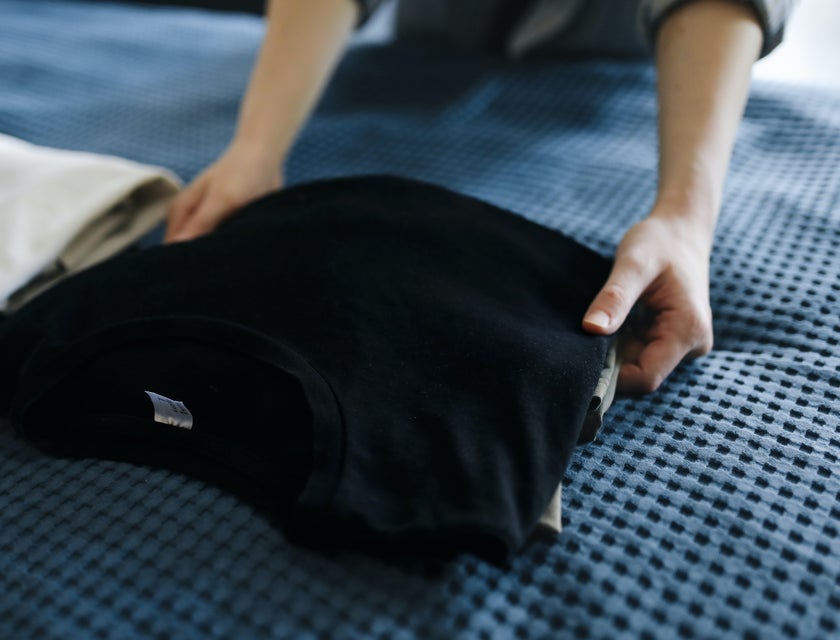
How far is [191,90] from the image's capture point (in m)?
1.07

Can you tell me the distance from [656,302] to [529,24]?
23.6 inches

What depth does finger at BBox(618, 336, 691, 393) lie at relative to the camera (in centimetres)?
56

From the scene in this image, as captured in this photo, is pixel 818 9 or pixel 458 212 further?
pixel 818 9

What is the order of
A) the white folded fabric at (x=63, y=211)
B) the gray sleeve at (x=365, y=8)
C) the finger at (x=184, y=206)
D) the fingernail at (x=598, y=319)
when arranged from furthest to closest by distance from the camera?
the gray sleeve at (x=365, y=8)
the finger at (x=184, y=206)
the white folded fabric at (x=63, y=211)
the fingernail at (x=598, y=319)

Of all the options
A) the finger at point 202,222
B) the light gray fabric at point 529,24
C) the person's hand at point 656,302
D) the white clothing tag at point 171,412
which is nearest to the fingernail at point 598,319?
the person's hand at point 656,302

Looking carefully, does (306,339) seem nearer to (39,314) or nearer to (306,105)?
(39,314)

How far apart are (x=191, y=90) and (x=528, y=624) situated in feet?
2.87

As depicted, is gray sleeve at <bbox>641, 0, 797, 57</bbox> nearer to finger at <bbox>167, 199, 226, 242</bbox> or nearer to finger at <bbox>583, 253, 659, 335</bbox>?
finger at <bbox>583, 253, 659, 335</bbox>

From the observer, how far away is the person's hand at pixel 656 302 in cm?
55

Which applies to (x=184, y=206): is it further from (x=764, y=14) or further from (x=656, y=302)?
(x=764, y=14)

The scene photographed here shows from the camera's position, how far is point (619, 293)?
21.6 inches

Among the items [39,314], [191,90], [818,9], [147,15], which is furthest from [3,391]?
[818,9]

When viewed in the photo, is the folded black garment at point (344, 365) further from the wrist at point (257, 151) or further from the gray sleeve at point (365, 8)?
the gray sleeve at point (365, 8)

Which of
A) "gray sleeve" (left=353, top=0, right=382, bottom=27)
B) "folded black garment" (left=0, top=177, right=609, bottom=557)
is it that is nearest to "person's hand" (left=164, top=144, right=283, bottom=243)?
"folded black garment" (left=0, top=177, right=609, bottom=557)
